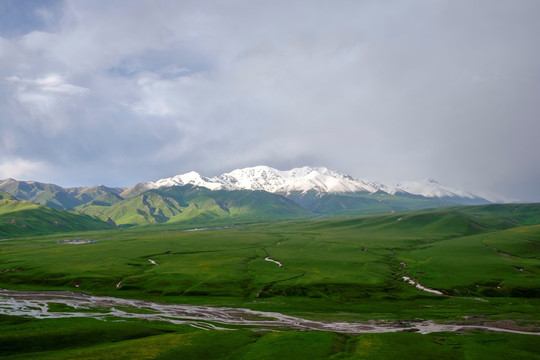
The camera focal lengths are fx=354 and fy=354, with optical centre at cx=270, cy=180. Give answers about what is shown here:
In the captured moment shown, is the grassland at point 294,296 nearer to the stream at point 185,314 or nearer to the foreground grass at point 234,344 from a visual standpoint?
the foreground grass at point 234,344

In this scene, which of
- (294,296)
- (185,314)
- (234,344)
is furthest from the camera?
(294,296)

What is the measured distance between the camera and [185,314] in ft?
307

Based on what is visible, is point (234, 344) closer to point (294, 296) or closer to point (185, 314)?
point (185, 314)

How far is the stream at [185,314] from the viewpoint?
79350 millimetres

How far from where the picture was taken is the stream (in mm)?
79350

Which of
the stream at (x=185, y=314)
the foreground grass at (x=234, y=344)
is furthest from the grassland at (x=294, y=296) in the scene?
the stream at (x=185, y=314)

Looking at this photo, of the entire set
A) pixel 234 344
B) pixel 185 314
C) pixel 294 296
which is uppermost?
pixel 234 344

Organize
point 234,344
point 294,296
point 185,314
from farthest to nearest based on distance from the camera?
point 294,296
point 185,314
point 234,344

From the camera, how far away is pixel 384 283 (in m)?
133

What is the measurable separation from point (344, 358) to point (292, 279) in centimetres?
8582

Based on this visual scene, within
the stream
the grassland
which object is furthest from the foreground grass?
the stream

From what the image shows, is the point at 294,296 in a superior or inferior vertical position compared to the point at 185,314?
inferior

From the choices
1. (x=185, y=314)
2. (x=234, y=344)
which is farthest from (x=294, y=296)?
(x=234, y=344)

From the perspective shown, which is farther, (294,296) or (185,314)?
(294,296)
